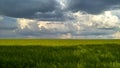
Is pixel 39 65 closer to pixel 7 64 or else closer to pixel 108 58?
pixel 7 64

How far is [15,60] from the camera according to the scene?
66.9 feet

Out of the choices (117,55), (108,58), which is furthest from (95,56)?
(117,55)

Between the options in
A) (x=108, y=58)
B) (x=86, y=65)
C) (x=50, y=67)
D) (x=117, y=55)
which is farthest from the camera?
(x=117, y=55)

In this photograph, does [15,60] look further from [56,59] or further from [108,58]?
[108,58]

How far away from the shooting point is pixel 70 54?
80.4 ft

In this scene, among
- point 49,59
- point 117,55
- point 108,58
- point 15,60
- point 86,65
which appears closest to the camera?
point 86,65

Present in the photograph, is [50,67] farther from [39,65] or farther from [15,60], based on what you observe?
[15,60]

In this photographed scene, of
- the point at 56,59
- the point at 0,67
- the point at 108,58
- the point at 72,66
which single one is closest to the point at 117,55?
the point at 108,58

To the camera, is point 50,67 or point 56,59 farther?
point 56,59

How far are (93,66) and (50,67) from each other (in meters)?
2.94

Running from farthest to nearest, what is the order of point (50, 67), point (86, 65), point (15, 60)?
1. point (15, 60)
2. point (86, 65)
3. point (50, 67)

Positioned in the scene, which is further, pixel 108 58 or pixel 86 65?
pixel 108 58

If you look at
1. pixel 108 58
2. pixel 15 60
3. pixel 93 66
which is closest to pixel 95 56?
pixel 108 58

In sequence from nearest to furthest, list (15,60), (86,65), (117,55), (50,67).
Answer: (50,67) < (86,65) < (15,60) < (117,55)
